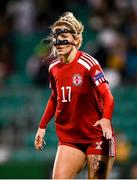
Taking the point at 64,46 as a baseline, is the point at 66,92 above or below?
below

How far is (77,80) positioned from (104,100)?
13.4 inches

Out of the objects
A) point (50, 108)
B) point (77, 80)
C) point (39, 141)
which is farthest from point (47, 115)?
point (77, 80)

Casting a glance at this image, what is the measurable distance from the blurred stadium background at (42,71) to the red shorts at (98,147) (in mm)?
3863

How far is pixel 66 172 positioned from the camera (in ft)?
22.2

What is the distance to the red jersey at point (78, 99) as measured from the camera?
22.4 feet

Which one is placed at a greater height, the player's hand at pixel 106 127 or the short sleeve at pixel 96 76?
the short sleeve at pixel 96 76

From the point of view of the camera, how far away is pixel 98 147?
6926 mm

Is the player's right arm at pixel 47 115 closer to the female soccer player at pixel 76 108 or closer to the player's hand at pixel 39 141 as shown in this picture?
the player's hand at pixel 39 141

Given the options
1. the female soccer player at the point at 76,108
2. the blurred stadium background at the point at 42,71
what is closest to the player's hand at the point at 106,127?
the female soccer player at the point at 76,108

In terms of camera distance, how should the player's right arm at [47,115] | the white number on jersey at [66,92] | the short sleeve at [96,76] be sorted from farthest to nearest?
the player's right arm at [47,115] < the white number on jersey at [66,92] < the short sleeve at [96,76]

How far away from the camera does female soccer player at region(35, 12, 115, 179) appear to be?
22.4ft

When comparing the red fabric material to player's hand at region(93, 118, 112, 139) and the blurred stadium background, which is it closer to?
player's hand at region(93, 118, 112, 139)

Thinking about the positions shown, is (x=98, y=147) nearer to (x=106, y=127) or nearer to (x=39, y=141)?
(x=106, y=127)

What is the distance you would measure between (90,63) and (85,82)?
0.18 m
